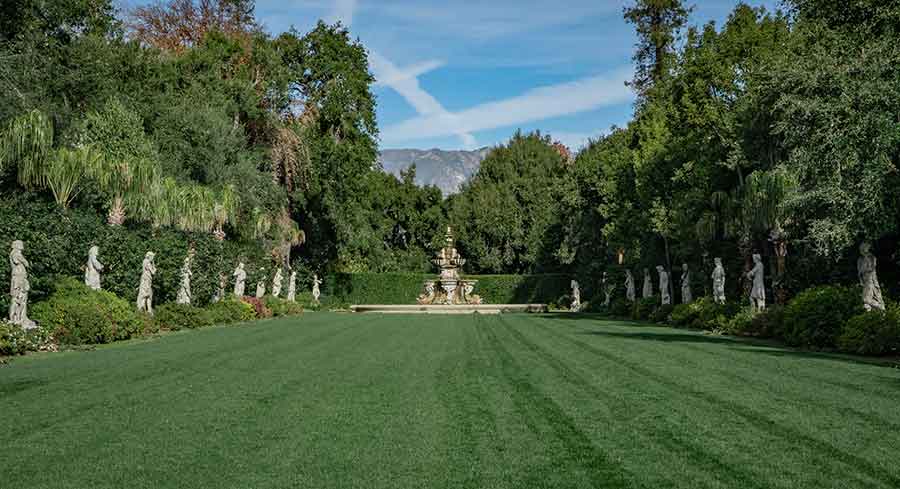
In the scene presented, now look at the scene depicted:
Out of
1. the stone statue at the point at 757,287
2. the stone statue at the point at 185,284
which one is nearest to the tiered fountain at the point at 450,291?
the stone statue at the point at 185,284

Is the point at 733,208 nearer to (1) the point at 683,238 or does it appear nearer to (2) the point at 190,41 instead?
(1) the point at 683,238

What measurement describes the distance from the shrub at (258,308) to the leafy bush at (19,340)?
16.2m

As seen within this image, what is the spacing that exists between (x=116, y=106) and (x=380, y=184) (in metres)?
35.6

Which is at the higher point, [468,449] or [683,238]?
[683,238]

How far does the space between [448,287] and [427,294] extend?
1943 millimetres

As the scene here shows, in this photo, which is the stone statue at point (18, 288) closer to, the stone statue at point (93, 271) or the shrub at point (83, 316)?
the shrub at point (83, 316)

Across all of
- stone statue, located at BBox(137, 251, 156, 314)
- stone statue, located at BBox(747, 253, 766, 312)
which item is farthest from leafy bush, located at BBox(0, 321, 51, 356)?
stone statue, located at BBox(747, 253, 766, 312)

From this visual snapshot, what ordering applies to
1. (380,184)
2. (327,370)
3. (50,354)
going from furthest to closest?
1. (380,184)
2. (50,354)
3. (327,370)

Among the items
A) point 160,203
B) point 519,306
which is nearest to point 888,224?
point 160,203

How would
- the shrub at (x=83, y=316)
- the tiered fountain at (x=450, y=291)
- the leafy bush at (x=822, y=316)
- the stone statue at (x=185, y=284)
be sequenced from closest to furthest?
1. the leafy bush at (x=822, y=316)
2. the shrub at (x=83, y=316)
3. the stone statue at (x=185, y=284)
4. the tiered fountain at (x=450, y=291)

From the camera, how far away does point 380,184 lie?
2554 inches

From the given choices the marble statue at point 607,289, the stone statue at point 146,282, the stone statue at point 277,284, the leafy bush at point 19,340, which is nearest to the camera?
the leafy bush at point 19,340

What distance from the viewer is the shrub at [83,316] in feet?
59.8

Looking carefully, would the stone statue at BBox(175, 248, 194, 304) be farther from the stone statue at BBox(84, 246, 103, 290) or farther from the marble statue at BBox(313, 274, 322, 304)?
the marble statue at BBox(313, 274, 322, 304)
